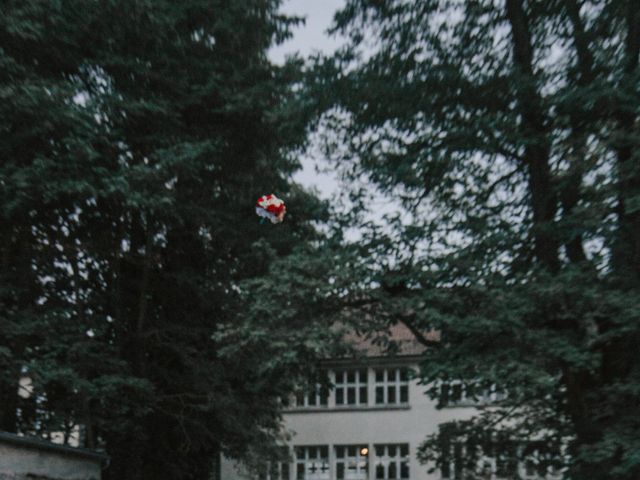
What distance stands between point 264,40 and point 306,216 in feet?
12.5

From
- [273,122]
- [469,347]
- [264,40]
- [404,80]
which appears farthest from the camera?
[264,40]

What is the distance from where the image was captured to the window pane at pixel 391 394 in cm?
4019

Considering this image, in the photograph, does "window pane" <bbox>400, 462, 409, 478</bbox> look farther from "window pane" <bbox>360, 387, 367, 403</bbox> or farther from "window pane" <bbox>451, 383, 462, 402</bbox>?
"window pane" <bbox>451, 383, 462, 402</bbox>

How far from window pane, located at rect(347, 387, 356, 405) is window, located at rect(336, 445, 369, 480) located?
1.79 metres

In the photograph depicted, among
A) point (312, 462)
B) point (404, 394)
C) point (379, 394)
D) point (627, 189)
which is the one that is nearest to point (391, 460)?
point (404, 394)

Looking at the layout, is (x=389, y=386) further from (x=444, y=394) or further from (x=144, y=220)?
(x=444, y=394)

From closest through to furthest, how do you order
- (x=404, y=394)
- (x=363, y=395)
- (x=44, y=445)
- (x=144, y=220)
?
(x=44, y=445) → (x=144, y=220) → (x=404, y=394) → (x=363, y=395)

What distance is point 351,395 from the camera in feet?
135

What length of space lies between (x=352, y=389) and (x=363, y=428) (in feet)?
6.01

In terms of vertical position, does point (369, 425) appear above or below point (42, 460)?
above

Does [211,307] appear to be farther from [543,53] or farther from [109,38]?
[543,53]

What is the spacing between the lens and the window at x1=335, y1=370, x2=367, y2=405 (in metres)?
40.9

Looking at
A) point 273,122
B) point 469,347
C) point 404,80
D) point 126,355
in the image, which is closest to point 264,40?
point 273,122

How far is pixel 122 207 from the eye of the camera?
1927 centimetres
